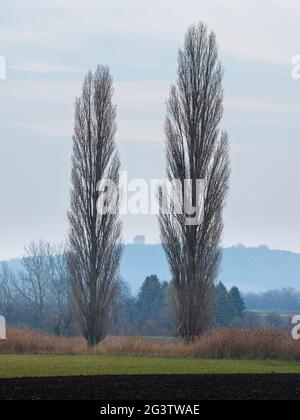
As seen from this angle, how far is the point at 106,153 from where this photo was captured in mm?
40875

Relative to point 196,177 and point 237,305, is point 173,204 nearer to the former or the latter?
point 196,177

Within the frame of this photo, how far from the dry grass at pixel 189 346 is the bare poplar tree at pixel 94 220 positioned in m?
2.49

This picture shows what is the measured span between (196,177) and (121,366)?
12.2 meters

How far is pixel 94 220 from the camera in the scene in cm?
4019

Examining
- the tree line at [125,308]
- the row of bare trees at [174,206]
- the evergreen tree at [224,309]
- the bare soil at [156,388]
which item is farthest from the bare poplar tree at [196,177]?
the evergreen tree at [224,309]

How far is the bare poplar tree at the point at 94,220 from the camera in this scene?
3950 cm

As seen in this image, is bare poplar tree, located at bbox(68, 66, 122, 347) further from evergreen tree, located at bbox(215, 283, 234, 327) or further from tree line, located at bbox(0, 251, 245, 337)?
evergreen tree, located at bbox(215, 283, 234, 327)

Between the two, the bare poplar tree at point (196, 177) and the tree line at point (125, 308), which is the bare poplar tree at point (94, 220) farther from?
the tree line at point (125, 308)

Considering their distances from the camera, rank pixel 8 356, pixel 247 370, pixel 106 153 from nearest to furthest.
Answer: pixel 247 370
pixel 8 356
pixel 106 153

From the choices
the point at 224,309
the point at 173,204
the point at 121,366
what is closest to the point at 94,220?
the point at 173,204
